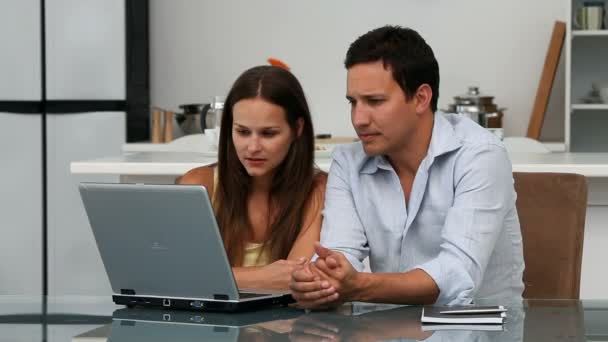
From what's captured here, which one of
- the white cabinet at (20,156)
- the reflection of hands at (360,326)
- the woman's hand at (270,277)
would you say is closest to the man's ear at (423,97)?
the woman's hand at (270,277)

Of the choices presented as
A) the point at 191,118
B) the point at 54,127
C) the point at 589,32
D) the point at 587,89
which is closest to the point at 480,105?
the point at 589,32

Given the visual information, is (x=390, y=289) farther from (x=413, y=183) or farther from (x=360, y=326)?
(x=413, y=183)

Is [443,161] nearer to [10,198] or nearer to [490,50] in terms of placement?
[10,198]

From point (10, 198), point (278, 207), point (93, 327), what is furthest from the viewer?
point (10, 198)

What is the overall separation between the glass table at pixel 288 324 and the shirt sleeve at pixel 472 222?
14 cm

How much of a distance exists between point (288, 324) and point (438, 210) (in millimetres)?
569

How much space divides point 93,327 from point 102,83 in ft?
10.4

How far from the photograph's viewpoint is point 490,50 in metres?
5.06

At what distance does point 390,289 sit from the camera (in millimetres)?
1764

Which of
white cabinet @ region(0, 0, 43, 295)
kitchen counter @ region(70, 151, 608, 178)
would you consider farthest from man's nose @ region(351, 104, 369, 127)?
white cabinet @ region(0, 0, 43, 295)

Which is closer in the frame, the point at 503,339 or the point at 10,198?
the point at 503,339

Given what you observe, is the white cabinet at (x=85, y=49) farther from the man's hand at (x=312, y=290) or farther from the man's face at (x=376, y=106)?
the man's hand at (x=312, y=290)

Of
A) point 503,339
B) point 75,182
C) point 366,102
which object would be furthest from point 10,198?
point 503,339

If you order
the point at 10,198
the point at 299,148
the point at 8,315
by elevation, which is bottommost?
the point at 10,198
